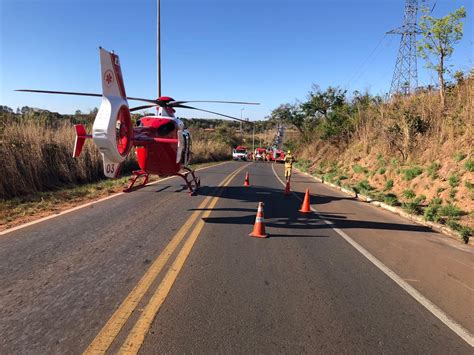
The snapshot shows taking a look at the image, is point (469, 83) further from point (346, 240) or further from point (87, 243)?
point (87, 243)

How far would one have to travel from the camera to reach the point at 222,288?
15.3 feet

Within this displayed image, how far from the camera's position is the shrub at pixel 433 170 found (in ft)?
41.7

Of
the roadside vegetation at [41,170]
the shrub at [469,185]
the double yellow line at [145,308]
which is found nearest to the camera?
the double yellow line at [145,308]

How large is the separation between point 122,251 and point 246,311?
282 cm

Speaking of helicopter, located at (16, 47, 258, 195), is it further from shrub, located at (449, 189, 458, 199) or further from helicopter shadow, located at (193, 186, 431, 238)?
shrub, located at (449, 189, 458, 199)

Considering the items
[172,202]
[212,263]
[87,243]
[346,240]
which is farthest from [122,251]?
[172,202]

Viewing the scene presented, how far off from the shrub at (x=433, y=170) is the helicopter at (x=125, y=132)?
7.61 m

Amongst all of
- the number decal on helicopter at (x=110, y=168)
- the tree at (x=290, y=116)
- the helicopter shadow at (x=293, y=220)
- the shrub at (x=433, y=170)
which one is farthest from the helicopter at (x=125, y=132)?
the tree at (x=290, y=116)

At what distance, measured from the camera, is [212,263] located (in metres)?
5.63

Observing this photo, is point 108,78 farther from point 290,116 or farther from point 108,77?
point 290,116

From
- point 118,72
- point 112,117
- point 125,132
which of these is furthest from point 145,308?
point 118,72

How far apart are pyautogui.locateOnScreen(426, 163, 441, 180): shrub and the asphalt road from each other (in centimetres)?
475

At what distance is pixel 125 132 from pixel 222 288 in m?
4.82

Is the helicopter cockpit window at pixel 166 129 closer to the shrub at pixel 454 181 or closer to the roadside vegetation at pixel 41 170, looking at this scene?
the roadside vegetation at pixel 41 170
